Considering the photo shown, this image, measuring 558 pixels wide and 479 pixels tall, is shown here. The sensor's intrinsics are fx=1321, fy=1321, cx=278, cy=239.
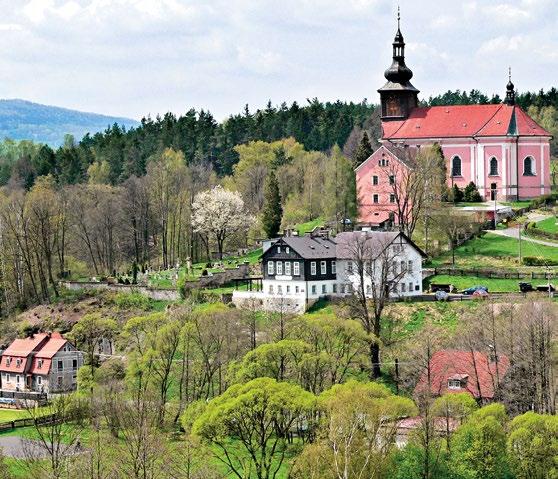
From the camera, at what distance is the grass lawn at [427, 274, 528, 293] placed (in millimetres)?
65062

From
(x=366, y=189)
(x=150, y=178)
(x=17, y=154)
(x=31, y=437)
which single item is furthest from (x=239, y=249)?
(x=17, y=154)

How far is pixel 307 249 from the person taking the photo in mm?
68562

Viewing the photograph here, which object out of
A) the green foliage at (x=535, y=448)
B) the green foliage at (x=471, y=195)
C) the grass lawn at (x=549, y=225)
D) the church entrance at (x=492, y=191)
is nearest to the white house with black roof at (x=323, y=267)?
the grass lawn at (x=549, y=225)


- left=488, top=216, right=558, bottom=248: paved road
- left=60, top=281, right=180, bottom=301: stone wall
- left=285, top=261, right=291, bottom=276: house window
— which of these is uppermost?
left=488, top=216, right=558, bottom=248: paved road

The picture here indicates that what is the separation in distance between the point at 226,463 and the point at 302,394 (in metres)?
3.81

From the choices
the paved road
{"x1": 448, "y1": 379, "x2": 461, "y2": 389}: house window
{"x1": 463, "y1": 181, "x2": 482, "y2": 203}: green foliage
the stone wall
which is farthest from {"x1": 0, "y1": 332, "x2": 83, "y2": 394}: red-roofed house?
{"x1": 463, "y1": 181, "x2": 482, "y2": 203}: green foliage

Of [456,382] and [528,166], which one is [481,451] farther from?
[528,166]

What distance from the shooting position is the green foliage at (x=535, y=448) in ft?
144

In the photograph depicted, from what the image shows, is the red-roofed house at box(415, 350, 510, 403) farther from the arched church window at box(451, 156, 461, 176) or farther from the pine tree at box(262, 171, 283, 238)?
the arched church window at box(451, 156, 461, 176)

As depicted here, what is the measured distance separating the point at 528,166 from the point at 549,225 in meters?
10.5

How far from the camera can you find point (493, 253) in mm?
72750

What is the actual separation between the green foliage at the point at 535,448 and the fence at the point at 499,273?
2181cm

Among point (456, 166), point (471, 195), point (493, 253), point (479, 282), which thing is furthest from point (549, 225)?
point (479, 282)

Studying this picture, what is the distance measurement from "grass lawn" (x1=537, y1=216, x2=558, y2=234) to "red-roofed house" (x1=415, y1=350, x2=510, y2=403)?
24.4 meters
